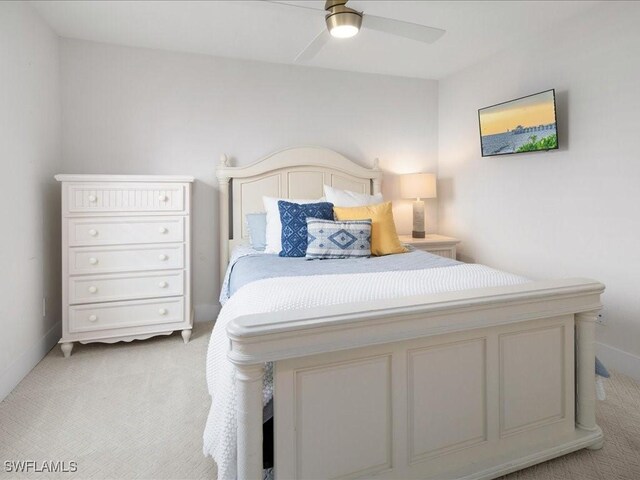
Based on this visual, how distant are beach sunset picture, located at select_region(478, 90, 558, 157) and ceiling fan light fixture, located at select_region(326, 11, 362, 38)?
1.60 m

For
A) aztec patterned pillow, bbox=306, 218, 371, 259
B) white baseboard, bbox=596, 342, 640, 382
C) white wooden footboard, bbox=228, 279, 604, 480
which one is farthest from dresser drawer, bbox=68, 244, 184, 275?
white baseboard, bbox=596, 342, 640, 382

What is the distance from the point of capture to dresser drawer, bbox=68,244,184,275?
2.75 meters

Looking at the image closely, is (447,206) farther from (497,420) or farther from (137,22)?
(137,22)

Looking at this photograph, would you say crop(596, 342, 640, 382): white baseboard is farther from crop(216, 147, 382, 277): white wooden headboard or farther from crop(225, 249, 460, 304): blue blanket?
crop(216, 147, 382, 277): white wooden headboard

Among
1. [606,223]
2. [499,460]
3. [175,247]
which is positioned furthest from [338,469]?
[606,223]

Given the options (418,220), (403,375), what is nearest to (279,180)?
(418,220)

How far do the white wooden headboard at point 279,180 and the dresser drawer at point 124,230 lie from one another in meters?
0.53

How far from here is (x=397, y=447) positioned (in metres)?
1.38

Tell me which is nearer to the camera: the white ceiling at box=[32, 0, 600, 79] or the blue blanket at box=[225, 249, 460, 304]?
the blue blanket at box=[225, 249, 460, 304]

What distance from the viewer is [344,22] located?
2008 mm

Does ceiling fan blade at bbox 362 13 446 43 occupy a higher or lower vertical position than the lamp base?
higher

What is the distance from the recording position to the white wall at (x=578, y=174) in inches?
95.3

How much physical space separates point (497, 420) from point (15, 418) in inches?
90.0

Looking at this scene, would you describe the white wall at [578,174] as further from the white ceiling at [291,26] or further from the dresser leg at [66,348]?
the dresser leg at [66,348]
